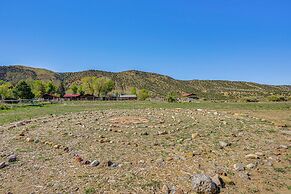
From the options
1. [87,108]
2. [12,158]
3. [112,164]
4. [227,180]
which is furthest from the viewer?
[87,108]

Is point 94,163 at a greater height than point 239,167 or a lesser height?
lesser

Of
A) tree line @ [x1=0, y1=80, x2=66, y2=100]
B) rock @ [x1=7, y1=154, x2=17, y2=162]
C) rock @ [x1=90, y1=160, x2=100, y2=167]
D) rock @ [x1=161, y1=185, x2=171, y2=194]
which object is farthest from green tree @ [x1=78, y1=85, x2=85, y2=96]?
rock @ [x1=161, y1=185, x2=171, y2=194]

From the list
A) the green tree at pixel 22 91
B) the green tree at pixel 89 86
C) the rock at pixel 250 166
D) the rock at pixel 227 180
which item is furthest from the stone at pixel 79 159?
the green tree at pixel 89 86

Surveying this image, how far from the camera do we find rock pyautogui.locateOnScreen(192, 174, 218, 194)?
23.3 ft

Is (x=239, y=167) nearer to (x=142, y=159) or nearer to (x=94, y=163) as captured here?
(x=142, y=159)

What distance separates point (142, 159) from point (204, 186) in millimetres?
3262

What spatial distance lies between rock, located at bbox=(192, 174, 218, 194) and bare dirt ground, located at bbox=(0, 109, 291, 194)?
0.23 m

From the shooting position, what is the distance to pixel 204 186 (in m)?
7.17

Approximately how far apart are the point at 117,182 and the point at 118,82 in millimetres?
189195

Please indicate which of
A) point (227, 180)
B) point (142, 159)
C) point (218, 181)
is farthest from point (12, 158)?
point (227, 180)

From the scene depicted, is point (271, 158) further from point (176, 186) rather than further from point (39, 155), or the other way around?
point (39, 155)

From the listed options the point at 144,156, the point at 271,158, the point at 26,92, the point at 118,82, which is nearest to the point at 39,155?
the point at 144,156

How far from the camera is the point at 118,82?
196 meters

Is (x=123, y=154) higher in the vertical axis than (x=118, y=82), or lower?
lower
